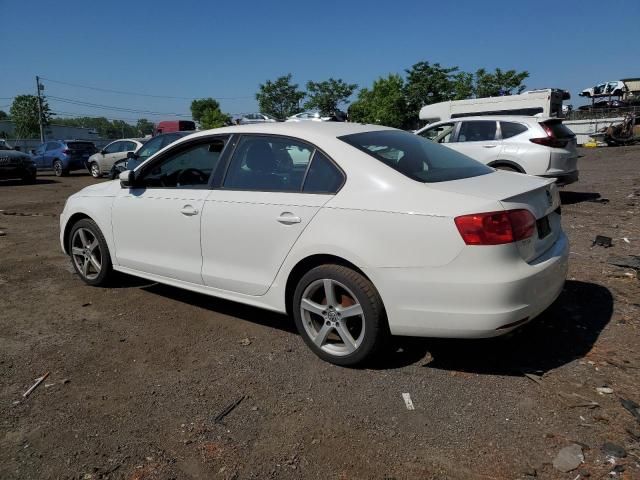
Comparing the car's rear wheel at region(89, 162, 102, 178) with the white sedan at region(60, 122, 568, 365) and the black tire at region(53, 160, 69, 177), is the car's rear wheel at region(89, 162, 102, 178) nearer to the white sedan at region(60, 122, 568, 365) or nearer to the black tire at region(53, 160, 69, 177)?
the black tire at region(53, 160, 69, 177)

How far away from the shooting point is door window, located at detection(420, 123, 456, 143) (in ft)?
34.2

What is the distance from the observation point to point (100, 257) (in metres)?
5.18

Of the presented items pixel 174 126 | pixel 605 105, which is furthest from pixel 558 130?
pixel 605 105

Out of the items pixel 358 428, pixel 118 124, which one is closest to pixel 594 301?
pixel 358 428

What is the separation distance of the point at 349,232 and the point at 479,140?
24.8 ft

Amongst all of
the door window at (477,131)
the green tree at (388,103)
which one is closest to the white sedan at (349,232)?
the door window at (477,131)

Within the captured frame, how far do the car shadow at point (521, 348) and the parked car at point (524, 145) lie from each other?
5496mm

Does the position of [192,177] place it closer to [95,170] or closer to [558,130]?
[558,130]

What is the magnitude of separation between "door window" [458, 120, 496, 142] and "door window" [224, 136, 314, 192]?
7.02 meters

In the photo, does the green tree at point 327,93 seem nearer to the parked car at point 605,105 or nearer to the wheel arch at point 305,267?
the parked car at point 605,105

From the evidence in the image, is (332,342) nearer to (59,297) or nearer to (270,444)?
(270,444)

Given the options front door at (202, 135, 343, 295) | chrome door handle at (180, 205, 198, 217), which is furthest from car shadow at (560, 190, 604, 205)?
chrome door handle at (180, 205, 198, 217)

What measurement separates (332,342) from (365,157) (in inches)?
51.7

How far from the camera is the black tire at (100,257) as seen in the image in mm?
5016
